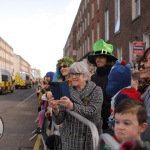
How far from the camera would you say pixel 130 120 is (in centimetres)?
189

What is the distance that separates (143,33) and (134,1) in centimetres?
271

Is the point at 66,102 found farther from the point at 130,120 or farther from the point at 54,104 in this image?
the point at 130,120

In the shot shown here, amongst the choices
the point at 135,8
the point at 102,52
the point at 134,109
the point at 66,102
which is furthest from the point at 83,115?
the point at 135,8

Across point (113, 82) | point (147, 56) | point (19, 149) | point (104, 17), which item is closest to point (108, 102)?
point (113, 82)

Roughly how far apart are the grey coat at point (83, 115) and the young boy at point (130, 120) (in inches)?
36.0

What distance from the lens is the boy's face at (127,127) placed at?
1.86 meters

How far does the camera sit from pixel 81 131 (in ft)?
9.49

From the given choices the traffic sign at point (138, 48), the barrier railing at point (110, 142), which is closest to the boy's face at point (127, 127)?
the barrier railing at point (110, 142)

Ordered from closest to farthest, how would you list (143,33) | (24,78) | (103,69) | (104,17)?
(103,69), (143,33), (104,17), (24,78)

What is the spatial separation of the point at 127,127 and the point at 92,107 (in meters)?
1.03

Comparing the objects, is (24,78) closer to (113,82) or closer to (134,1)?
(134,1)

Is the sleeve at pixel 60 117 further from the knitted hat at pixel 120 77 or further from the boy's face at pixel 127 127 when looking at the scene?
the boy's face at pixel 127 127

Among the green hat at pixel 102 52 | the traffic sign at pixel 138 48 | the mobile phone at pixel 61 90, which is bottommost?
the mobile phone at pixel 61 90

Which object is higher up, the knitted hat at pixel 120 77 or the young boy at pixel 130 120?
the knitted hat at pixel 120 77
